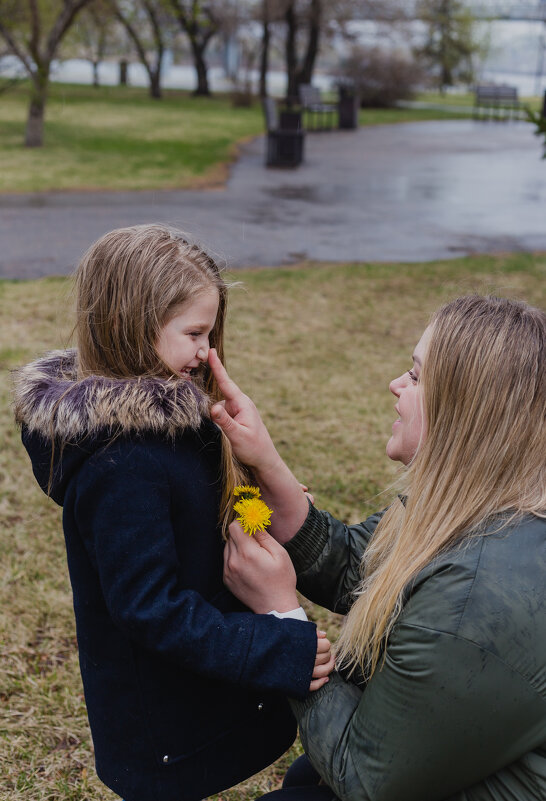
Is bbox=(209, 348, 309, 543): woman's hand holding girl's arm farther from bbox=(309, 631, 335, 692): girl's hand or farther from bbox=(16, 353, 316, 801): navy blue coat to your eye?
bbox=(309, 631, 335, 692): girl's hand

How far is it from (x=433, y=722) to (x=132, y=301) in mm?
935

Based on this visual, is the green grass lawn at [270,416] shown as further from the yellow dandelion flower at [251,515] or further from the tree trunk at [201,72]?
the tree trunk at [201,72]

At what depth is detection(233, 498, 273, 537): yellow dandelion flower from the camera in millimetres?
1620

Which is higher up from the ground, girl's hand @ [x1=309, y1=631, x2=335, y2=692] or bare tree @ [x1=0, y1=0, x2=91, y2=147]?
bare tree @ [x1=0, y1=0, x2=91, y2=147]

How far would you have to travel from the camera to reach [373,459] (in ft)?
14.8

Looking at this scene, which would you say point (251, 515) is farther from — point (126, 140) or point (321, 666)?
point (126, 140)

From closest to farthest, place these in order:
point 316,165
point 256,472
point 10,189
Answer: point 256,472 < point 10,189 < point 316,165

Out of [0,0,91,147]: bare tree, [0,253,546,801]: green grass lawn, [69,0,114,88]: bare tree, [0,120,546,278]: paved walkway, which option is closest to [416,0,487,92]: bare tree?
[69,0,114,88]: bare tree

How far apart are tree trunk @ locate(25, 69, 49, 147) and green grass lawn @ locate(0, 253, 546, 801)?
34.3ft

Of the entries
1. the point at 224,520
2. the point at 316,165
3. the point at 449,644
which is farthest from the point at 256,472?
the point at 316,165

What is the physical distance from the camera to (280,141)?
53.6 feet

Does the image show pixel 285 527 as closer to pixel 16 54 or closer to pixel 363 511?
pixel 363 511

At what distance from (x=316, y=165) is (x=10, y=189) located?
6.84 m

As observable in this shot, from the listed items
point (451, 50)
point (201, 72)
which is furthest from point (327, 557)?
point (451, 50)
